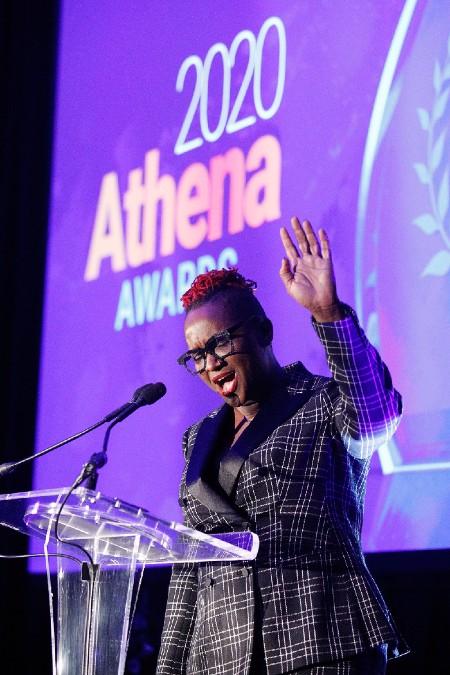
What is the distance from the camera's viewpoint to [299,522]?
2219 millimetres

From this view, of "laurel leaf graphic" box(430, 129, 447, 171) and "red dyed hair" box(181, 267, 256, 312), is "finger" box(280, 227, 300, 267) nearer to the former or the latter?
"red dyed hair" box(181, 267, 256, 312)

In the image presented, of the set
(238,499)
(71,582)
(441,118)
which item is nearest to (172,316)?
(441,118)

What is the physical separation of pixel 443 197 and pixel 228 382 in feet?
3.13

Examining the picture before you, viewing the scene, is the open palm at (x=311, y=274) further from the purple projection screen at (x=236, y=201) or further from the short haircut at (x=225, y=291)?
the purple projection screen at (x=236, y=201)

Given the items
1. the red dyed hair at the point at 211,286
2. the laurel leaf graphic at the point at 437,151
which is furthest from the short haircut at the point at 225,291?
the laurel leaf graphic at the point at 437,151

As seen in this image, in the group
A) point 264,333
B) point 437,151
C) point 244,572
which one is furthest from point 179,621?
point 437,151

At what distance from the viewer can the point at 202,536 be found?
195cm

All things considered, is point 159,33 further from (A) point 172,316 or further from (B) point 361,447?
(B) point 361,447

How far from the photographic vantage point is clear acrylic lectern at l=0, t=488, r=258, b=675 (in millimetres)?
1961

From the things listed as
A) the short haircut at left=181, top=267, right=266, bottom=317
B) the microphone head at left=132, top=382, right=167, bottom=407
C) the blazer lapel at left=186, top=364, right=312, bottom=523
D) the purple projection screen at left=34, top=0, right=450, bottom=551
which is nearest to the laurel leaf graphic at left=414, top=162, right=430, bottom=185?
the purple projection screen at left=34, top=0, right=450, bottom=551

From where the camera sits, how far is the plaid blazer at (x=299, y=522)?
2109mm

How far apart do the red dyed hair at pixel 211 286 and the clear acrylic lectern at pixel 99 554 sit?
26.8 inches

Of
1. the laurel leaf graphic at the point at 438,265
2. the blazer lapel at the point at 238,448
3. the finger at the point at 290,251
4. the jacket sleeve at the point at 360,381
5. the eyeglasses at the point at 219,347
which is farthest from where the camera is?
the laurel leaf graphic at the point at 438,265

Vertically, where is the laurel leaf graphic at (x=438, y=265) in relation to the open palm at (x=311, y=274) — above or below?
above
